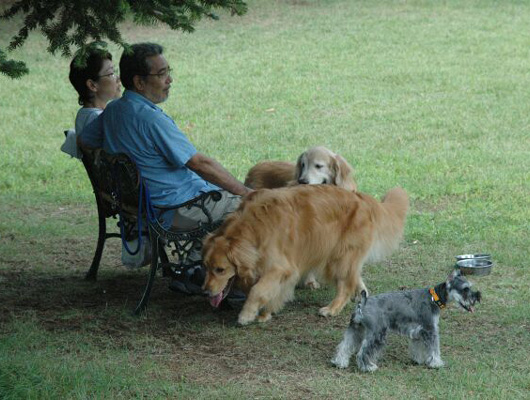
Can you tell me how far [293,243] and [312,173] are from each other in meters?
1.16

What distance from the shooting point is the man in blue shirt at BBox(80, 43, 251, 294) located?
5.71 m

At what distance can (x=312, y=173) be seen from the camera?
675 cm

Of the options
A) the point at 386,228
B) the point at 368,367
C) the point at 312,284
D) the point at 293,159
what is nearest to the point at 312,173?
the point at 312,284

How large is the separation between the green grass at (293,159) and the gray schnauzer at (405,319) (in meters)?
0.12

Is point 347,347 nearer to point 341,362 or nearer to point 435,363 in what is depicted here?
point 341,362

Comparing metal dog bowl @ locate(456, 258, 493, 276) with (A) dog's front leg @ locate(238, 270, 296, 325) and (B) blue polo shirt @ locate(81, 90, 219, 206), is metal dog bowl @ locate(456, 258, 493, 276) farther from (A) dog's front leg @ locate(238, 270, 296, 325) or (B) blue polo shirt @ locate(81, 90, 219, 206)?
(B) blue polo shirt @ locate(81, 90, 219, 206)

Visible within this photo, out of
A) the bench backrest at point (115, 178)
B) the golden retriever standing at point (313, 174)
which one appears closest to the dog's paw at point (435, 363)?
the golden retriever standing at point (313, 174)

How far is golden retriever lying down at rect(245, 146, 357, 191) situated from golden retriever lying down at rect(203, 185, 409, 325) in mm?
760

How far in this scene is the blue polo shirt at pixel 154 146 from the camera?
573cm

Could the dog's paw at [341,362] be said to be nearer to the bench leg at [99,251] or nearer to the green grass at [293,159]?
the green grass at [293,159]

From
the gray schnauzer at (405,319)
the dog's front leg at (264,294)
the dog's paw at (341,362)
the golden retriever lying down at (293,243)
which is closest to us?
the gray schnauzer at (405,319)

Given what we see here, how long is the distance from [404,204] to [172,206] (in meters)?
1.62

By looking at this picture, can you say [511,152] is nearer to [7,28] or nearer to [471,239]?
[471,239]

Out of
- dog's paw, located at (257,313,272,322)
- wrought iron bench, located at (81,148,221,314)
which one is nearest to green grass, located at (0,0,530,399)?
dog's paw, located at (257,313,272,322)
